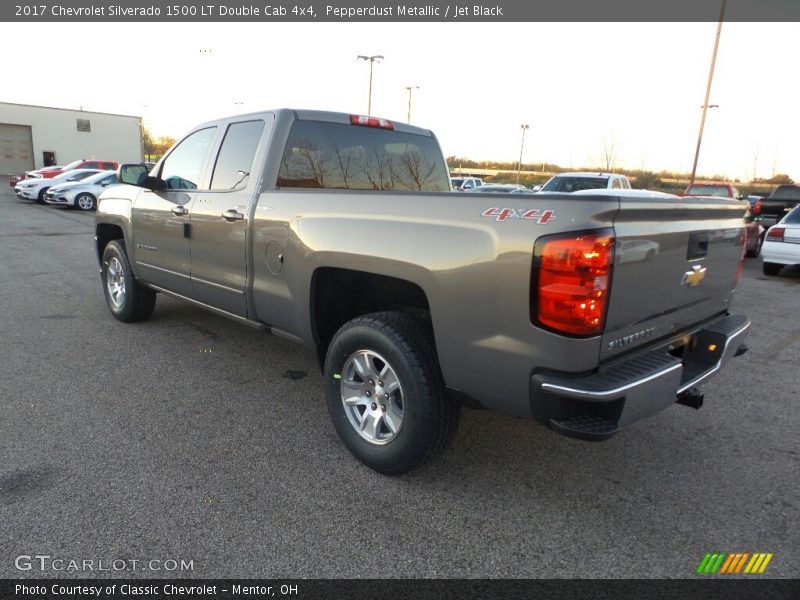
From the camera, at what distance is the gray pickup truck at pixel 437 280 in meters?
2.23

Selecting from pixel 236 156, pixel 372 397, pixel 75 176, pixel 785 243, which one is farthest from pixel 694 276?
pixel 75 176

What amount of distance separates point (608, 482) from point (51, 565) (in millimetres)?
2692

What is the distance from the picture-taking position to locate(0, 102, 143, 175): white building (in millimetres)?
47625

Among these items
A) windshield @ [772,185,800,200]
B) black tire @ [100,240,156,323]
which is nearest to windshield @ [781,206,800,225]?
windshield @ [772,185,800,200]

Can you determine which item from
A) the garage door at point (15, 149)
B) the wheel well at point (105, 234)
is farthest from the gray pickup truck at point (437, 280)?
the garage door at point (15, 149)

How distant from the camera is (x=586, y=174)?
43.7 feet

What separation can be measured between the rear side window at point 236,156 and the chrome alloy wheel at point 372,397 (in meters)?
1.64

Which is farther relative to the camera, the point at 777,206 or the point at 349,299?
the point at 777,206

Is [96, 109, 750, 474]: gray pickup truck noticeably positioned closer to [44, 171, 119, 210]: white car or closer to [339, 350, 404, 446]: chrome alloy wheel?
[339, 350, 404, 446]: chrome alloy wheel

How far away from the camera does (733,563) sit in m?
2.39

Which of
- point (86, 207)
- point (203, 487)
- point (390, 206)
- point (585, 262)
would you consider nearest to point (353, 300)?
point (390, 206)

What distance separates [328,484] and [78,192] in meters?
20.6

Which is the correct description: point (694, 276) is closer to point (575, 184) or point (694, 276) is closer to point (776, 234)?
point (776, 234)

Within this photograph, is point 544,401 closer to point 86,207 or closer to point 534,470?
point 534,470
